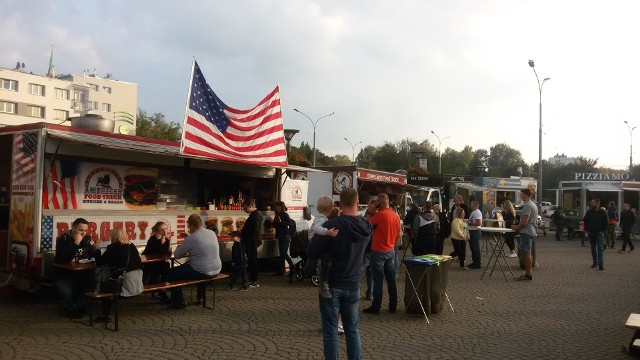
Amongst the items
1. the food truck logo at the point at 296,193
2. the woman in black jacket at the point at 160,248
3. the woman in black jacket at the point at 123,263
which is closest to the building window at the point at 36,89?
the food truck logo at the point at 296,193

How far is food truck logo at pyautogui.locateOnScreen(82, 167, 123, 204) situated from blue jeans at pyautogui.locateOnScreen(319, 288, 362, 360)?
20.9ft

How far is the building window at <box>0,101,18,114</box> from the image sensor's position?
223 feet

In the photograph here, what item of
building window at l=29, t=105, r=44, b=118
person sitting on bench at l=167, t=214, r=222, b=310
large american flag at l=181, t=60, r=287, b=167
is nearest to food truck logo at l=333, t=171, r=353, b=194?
large american flag at l=181, t=60, r=287, b=167

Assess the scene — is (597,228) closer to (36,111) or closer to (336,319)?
(336,319)

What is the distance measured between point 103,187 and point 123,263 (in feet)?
10.4

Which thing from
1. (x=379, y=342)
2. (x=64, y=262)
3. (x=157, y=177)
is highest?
(x=157, y=177)

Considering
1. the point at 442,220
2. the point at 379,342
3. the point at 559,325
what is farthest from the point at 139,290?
the point at 442,220

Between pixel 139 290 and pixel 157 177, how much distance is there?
13.2 ft

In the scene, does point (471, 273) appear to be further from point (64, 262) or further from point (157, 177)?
point (64, 262)

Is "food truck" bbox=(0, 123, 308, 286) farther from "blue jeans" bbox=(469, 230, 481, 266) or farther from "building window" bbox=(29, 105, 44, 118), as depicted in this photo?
"building window" bbox=(29, 105, 44, 118)

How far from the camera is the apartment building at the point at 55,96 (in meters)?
69.2

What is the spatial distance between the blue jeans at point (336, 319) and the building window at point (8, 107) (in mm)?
75078

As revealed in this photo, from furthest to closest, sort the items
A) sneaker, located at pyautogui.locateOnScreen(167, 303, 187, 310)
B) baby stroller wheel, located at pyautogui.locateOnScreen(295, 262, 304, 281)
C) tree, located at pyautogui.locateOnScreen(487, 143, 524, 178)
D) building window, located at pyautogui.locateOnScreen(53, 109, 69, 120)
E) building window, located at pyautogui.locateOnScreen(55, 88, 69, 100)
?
tree, located at pyautogui.locateOnScreen(487, 143, 524, 178) < building window, located at pyautogui.locateOnScreen(55, 88, 69, 100) < building window, located at pyautogui.locateOnScreen(53, 109, 69, 120) < baby stroller wheel, located at pyautogui.locateOnScreen(295, 262, 304, 281) < sneaker, located at pyautogui.locateOnScreen(167, 303, 187, 310)

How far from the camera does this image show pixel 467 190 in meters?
29.2
